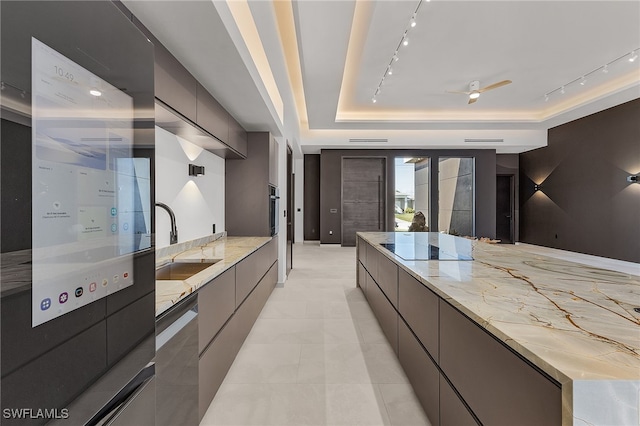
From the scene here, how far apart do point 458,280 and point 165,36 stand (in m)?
2.14

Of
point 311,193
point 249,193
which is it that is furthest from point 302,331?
point 311,193

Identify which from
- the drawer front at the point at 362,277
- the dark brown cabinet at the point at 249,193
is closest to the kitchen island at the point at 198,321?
the dark brown cabinet at the point at 249,193

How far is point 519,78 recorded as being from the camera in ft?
16.9

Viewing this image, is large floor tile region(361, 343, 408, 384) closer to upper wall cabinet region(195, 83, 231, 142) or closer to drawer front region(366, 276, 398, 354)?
drawer front region(366, 276, 398, 354)

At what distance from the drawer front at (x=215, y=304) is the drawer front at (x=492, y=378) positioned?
4.03ft

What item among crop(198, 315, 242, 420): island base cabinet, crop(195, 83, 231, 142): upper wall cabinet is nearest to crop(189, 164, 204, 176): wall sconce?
crop(195, 83, 231, 142): upper wall cabinet

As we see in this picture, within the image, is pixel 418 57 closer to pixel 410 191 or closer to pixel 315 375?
pixel 315 375

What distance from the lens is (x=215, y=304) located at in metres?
1.74

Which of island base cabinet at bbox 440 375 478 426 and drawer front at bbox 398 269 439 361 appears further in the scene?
drawer front at bbox 398 269 439 361

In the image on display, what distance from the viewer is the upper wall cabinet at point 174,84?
1696 mm

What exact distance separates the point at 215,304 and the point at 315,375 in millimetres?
917

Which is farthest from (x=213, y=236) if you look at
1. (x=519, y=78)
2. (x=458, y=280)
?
(x=519, y=78)

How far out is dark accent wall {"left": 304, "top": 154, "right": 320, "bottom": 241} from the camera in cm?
952

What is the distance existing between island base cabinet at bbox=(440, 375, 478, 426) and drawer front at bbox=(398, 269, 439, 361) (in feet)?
0.47
